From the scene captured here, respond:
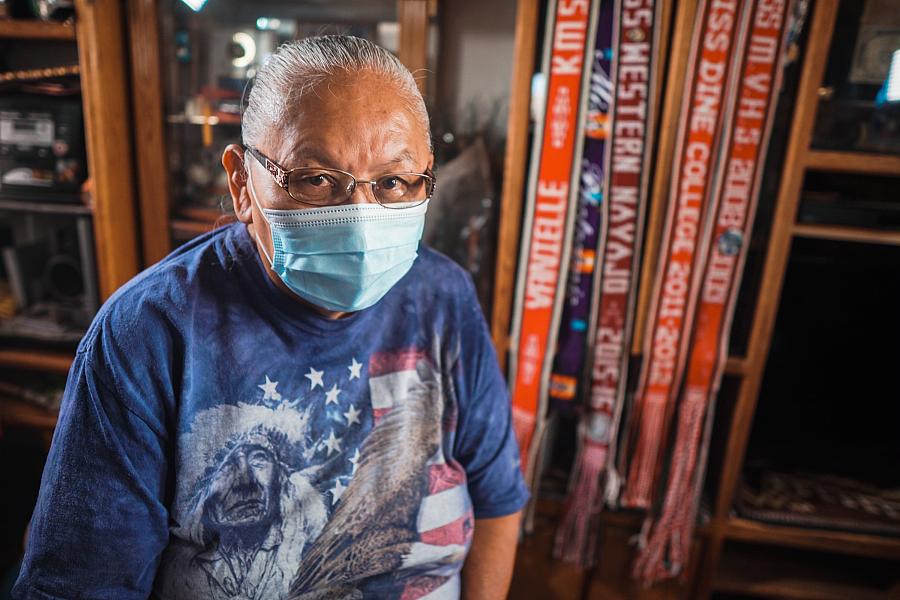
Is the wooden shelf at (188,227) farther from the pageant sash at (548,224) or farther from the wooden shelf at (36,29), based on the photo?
the pageant sash at (548,224)

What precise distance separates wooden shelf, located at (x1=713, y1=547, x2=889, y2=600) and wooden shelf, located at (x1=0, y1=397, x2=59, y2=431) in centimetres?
224

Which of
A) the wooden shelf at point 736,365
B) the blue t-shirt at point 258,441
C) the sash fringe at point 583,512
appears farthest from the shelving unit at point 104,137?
the wooden shelf at point 736,365

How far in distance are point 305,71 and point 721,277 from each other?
1.23 m

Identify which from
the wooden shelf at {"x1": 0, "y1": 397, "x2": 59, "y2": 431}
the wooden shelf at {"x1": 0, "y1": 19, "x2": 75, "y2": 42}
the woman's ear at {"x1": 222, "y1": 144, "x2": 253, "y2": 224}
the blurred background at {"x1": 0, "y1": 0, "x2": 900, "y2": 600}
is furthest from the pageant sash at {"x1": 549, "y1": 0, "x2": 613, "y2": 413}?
the wooden shelf at {"x1": 0, "y1": 397, "x2": 59, "y2": 431}

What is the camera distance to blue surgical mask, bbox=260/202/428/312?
0.83m

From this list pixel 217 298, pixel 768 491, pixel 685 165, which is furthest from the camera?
pixel 768 491

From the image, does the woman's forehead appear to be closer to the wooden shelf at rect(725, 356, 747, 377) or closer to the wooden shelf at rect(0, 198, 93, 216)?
the wooden shelf at rect(725, 356, 747, 377)

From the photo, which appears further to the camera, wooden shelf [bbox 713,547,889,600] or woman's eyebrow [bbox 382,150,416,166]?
wooden shelf [bbox 713,547,889,600]

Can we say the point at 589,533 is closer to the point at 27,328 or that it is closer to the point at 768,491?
the point at 768,491

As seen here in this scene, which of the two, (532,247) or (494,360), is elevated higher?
(532,247)

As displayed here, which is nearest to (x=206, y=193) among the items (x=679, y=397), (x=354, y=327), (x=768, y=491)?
(x=354, y=327)

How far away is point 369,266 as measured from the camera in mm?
864

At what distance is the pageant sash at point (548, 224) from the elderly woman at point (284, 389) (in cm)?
63

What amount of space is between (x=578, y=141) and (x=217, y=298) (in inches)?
40.8
